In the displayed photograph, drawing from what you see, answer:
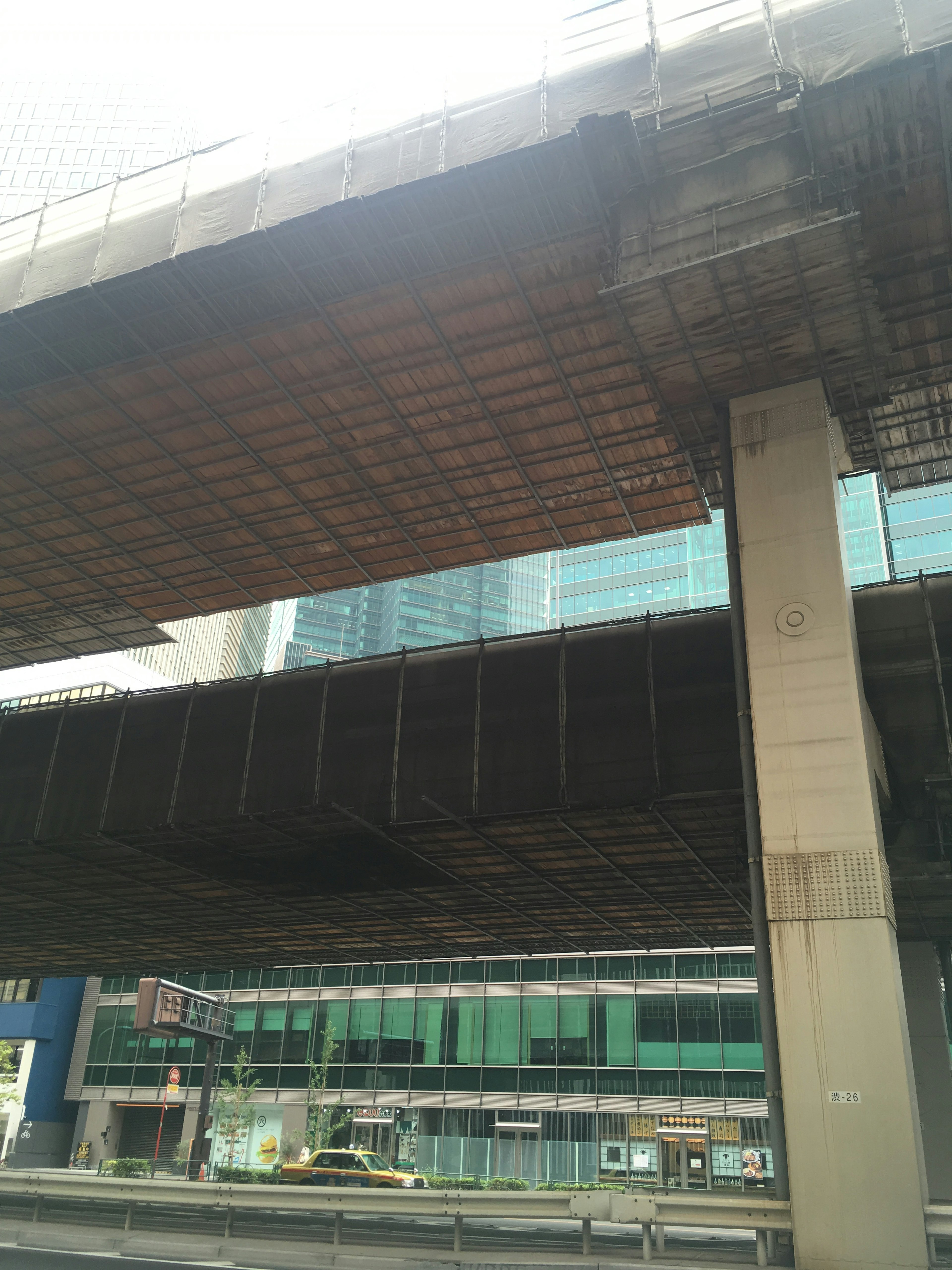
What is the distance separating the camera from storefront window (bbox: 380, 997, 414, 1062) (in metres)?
62.0

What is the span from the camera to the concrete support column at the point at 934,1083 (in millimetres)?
29516

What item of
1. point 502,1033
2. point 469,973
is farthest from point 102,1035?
point 502,1033

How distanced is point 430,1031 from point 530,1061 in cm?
701

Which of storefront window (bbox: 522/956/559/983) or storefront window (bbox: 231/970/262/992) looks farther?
storefront window (bbox: 231/970/262/992)

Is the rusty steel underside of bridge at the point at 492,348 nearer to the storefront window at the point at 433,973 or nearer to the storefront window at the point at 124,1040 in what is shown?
the storefront window at the point at 433,973

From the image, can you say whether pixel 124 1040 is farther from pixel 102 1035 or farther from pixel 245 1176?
pixel 245 1176

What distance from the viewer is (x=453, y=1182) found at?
50.5 metres

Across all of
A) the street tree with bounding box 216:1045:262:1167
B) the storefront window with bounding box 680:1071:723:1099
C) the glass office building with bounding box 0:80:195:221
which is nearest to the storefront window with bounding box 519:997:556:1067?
the storefront window with bounding box 680:1071:723:1099

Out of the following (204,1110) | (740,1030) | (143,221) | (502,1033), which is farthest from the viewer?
(502,1033)

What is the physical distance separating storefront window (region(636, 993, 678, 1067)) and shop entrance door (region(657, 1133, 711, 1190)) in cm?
375

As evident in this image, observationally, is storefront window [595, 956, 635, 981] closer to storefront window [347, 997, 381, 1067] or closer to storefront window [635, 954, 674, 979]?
storefront window [635, 954, 674, 979]

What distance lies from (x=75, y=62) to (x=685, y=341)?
18465cm

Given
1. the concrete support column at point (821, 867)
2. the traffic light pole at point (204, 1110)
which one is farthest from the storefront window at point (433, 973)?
the concrete support column at point (821, 867)

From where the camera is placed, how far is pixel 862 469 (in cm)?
2502
